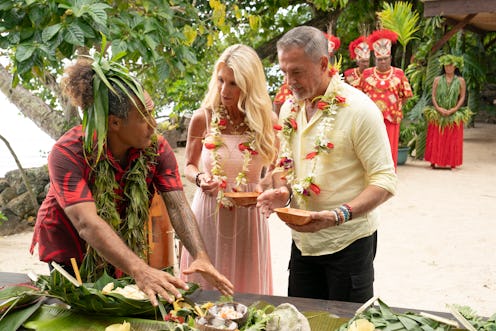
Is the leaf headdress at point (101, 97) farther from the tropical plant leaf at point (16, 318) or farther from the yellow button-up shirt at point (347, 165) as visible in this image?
the yellow button-up shirt at point (347, 165)

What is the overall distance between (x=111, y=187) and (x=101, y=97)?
13.9 inches

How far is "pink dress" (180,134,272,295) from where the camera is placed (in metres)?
3.07

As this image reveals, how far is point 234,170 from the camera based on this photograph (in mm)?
3086

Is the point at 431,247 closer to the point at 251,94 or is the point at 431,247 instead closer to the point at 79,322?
the point at 251,94

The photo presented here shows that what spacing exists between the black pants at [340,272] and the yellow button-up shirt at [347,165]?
48 millimetres

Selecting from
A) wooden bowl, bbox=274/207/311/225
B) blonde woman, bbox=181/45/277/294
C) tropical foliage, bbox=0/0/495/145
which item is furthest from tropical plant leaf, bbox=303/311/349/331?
tropical foliage, bbox=0/0/495/145

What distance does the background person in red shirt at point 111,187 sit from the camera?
2.12 m

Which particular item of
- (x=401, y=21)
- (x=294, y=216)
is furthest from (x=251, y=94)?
(x=401, y=21)

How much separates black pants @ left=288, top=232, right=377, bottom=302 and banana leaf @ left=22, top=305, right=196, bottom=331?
0.92 m

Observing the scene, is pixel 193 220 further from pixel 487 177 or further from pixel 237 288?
pixel 487 177

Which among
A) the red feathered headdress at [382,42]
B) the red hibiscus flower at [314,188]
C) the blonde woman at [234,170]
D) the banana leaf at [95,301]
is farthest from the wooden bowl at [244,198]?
the red feathered headdress at [382,42]

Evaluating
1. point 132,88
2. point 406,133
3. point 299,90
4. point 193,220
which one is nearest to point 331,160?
point 299,90

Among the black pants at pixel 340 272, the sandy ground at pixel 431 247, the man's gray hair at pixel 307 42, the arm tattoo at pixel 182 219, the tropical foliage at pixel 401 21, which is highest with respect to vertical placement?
the tropical foliage at pixel 401 21

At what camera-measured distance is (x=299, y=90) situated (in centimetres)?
242
